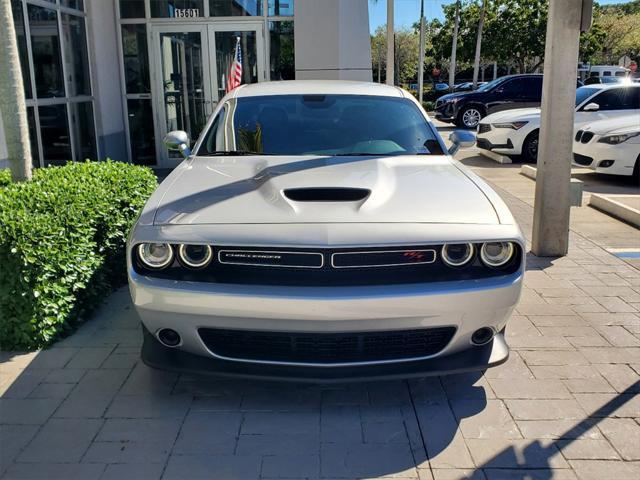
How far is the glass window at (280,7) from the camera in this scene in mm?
11727

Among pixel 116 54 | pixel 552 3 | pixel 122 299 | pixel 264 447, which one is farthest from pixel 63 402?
pixel 116 54

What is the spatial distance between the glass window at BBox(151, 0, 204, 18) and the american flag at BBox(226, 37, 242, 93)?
942mm

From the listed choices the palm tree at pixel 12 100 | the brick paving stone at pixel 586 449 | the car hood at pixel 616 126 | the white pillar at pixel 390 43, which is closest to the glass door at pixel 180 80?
the white pillar at pixel 390 43

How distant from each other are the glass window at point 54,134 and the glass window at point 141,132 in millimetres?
2327

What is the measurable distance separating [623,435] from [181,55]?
10595 millimetres

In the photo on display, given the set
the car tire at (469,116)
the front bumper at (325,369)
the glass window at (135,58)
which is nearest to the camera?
the front bumper at (325,369)

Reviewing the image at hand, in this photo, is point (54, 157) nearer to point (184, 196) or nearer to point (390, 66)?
point (184, 196)

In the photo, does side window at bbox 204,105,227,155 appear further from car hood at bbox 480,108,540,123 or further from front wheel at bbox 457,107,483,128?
front wheel at bbox 457,107,483,128

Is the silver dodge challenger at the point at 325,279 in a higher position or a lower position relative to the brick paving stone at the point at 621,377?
higher

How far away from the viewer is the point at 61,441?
10.5ft

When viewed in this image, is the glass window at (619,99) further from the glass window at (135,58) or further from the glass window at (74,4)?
the glass window at (74,4)

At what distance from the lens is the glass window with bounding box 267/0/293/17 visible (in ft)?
38.5

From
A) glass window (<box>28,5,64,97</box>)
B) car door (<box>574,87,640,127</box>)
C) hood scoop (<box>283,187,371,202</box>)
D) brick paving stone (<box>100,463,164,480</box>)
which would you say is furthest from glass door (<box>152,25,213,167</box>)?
brick paving stone (<box>100,463,164,480</box>)

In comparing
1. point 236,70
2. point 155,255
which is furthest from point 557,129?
point 236,70
